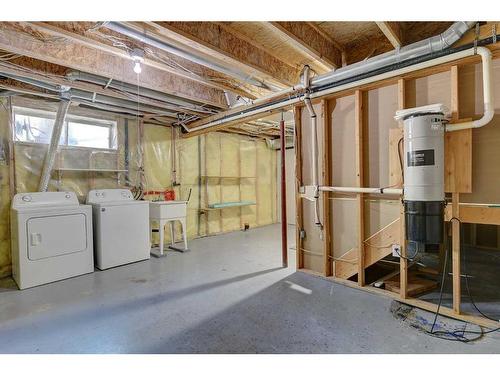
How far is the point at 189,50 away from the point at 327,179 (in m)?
1.94

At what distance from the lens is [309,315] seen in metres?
2.18

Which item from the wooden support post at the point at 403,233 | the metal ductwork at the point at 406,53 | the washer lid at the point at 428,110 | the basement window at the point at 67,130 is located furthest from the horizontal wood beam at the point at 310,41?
the basement window at the point at 67,130

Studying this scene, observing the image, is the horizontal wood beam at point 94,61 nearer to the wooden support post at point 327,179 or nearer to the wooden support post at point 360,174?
the wooden support post at point 327,179

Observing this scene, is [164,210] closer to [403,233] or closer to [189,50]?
[189,50]

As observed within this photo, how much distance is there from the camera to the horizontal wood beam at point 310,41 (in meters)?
2.02

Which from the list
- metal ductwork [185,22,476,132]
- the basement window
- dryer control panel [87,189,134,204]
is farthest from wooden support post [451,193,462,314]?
the basement window

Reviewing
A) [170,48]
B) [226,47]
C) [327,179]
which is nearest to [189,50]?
[170,48]

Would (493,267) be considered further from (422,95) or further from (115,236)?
(115,236)

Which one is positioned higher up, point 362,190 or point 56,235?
point 362,190

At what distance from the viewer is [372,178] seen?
267 cm

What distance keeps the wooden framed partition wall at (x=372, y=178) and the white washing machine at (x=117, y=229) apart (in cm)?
223

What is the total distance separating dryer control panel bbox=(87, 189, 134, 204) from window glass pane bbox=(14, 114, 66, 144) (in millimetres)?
869
